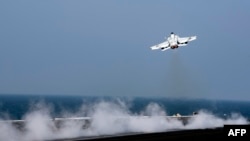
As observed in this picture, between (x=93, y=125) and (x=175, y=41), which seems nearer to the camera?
(x=93, y=125)

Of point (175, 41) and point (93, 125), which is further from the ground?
point (175, 41)

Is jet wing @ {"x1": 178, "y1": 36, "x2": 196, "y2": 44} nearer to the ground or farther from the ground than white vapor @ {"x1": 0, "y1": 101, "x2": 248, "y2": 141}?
farther from the ground

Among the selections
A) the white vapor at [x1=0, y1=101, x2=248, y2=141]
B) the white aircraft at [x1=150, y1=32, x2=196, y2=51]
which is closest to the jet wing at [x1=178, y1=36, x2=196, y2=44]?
the white aircraft at [x1=150, y1=32, x2=196, y2=51]

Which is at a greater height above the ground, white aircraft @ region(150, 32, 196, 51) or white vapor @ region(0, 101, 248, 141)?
white aircraft @ region(150, 32, 196, 51)

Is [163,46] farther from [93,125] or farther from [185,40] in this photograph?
[93,125]

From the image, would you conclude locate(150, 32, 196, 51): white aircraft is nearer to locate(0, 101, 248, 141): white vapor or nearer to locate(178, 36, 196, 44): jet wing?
locate(178, 36, 196, 44): jet wing

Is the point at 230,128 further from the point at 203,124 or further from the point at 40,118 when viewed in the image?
the point at 203,124

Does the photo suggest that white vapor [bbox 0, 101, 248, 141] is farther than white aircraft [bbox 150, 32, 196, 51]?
No

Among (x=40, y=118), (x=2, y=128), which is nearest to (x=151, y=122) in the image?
(x=40, y=118)

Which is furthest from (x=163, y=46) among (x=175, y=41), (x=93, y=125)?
(x=93, y=125)

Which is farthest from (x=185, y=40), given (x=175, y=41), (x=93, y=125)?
(x=93, y=125)

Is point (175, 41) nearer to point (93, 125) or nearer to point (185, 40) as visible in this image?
point (185, 40)

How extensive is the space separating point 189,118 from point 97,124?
19.3 metres

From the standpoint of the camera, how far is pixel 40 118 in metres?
34.7
